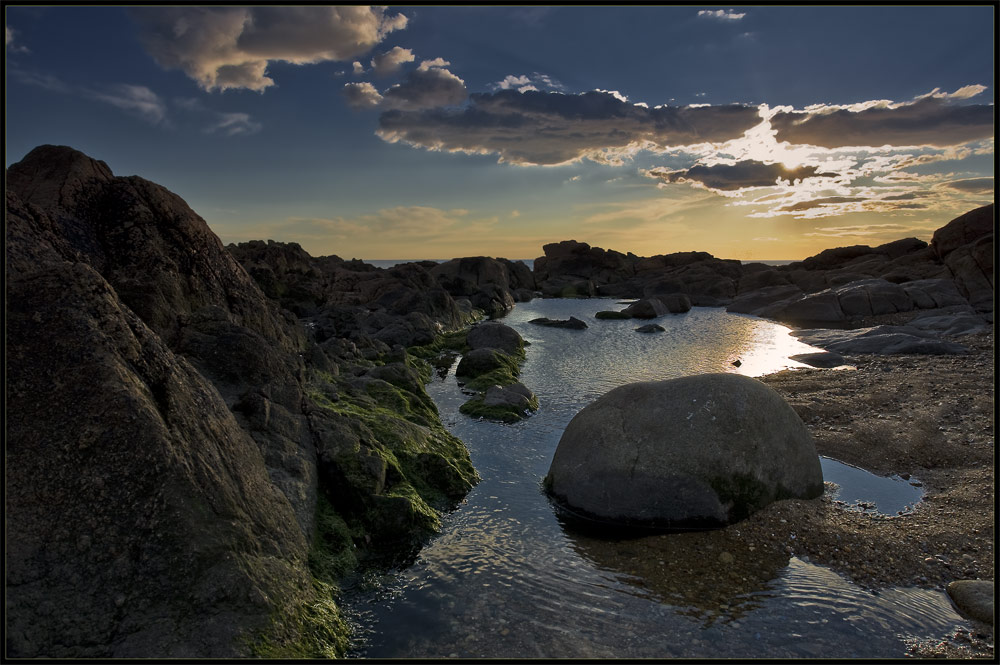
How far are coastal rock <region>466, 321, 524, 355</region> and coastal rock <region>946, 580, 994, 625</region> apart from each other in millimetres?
27587

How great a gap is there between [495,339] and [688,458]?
2475 cm

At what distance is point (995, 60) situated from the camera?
809 cm

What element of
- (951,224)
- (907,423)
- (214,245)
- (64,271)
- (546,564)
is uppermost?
(951,224)

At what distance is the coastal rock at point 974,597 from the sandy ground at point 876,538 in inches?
6.8

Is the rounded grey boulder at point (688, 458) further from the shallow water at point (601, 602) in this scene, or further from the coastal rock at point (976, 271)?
the coastal rock at point (976, 271)

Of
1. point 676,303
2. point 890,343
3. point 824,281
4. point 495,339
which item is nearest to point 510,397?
point 495,339

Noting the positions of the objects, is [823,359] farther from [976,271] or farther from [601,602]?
[976,271]

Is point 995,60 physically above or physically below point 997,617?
above

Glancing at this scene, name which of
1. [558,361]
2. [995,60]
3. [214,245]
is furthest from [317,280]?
[995,60]

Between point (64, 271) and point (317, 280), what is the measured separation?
188 feet

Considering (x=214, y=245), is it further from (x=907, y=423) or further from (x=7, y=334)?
(x=907, y=423)

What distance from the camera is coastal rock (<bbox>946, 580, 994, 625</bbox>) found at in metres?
8.76

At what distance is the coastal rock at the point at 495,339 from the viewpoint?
3647 cm

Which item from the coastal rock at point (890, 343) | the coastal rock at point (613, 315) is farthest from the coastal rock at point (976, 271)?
the coastal rock at point (613, 315)
